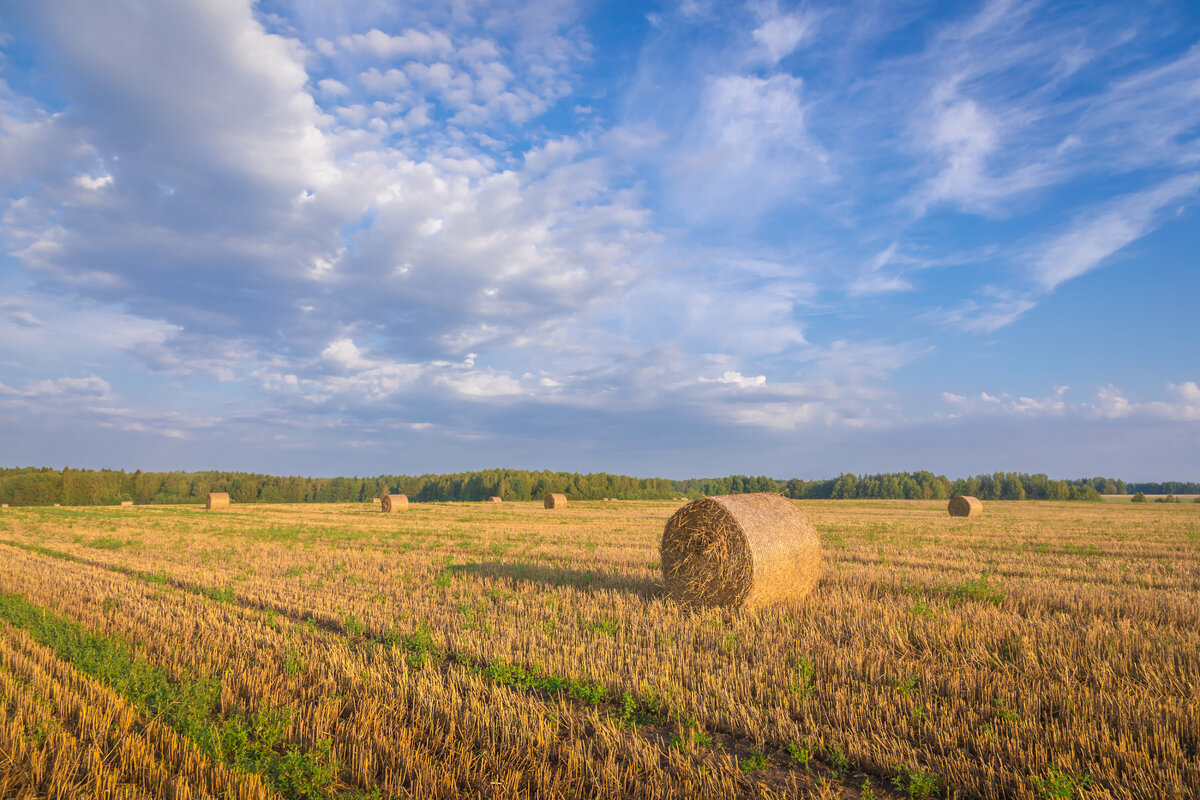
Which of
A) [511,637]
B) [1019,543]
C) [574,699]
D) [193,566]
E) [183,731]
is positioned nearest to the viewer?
[183,731]

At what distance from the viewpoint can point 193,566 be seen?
14242 millimetres

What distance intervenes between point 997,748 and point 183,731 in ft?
20.7

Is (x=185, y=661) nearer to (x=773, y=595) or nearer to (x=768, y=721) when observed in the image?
(x=768, y=721)

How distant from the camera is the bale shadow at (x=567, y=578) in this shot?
10.7 metres

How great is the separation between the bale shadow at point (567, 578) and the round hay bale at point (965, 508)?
3097cm

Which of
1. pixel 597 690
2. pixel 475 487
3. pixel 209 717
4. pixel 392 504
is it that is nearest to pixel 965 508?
pixel 392 504

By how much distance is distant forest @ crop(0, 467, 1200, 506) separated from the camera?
87.2 m

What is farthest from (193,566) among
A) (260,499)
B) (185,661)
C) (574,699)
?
(260,499)

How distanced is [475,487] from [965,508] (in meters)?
81.8

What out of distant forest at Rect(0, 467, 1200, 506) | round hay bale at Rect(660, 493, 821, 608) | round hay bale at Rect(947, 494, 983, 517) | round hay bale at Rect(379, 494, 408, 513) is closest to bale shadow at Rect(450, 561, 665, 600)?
round hay bale at Rect(660, 493, 821, 608)

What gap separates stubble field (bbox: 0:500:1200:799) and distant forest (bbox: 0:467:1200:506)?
8176cm

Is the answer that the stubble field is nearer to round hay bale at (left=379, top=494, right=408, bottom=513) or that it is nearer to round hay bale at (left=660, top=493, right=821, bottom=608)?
round hay bale at (left=660, top=493, right=821, bottom=608)

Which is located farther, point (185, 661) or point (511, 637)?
point (511, 637)

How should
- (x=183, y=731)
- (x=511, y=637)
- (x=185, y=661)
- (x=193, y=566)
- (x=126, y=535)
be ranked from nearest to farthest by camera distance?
(x=183, y=731)
(x=185, y=661)
(x=511, y=637)
(x=193, y=566)
(x=126, y=535)
